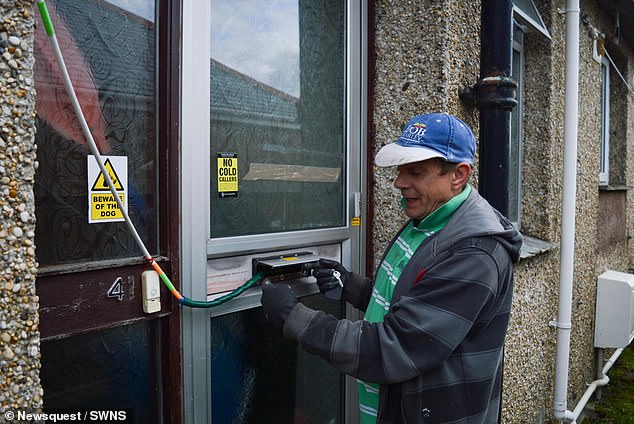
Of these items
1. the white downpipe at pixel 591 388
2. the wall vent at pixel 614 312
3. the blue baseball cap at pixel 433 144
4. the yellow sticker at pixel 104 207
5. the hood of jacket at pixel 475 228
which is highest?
the blue baseball cap at pixel 433 144

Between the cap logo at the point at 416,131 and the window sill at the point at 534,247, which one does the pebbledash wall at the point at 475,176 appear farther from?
the cap logo at the point at 416,131

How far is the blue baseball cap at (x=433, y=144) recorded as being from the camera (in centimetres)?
182

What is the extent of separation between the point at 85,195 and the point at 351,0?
5.40 feet

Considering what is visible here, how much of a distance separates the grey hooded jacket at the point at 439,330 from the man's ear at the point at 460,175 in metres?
0.06

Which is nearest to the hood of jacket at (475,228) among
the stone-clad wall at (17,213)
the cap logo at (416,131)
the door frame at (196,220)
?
the cap logo at (416,131)

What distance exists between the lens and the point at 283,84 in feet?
7.93

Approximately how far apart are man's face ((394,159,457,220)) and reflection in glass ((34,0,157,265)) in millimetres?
880

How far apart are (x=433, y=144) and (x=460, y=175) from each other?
0.52ft

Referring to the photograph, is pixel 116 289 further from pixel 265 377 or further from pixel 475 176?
pixel 475 176

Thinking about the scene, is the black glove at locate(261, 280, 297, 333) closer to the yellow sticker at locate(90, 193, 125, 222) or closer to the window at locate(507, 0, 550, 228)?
the yellow sticker at locate(90, 193, 125, 222)

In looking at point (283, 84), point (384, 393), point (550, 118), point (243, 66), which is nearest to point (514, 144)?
point (550, 118)

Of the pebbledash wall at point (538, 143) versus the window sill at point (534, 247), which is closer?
the pebbledash wall at point (538, 143)

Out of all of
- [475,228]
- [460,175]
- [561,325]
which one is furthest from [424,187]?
[561,325]

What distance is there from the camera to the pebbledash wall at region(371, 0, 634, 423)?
2676mm
